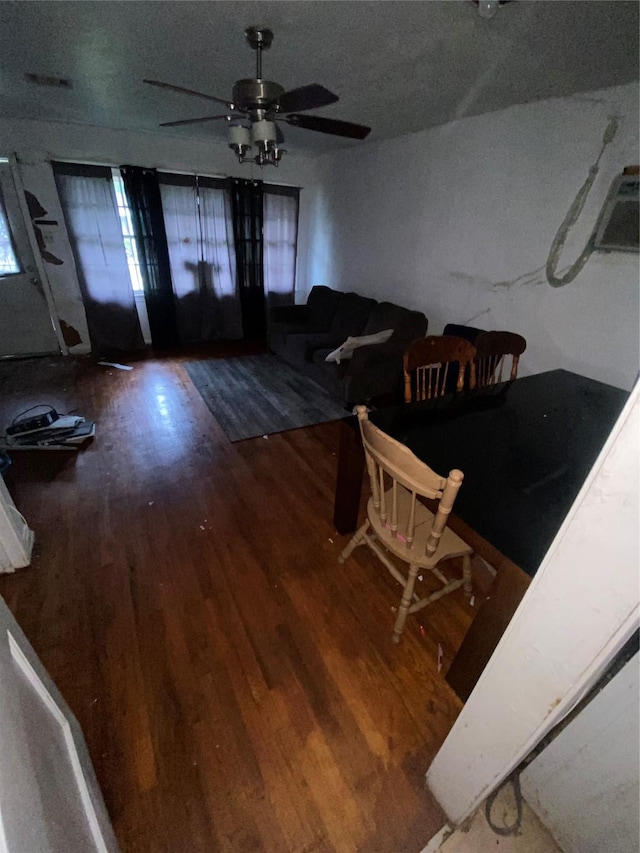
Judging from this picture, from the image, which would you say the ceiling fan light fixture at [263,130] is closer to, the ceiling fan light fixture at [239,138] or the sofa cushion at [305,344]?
the ceiling fan light fixture at [239,138]

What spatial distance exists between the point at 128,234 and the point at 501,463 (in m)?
4.80

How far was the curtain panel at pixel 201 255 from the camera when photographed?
419 cm

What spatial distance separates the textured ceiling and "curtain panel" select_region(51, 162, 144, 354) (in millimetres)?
1019

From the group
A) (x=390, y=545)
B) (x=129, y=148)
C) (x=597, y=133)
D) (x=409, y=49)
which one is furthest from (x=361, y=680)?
(x=129, y=148)

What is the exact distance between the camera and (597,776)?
79 centimetres

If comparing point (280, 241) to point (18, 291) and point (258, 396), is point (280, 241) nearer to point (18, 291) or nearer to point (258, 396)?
point (258, 396)

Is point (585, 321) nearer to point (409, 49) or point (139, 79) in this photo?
point (409, 49)

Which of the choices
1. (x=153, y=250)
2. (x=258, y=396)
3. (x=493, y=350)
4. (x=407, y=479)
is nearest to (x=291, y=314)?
(x=258, y=396)

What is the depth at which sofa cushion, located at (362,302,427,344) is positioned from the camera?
130 inches

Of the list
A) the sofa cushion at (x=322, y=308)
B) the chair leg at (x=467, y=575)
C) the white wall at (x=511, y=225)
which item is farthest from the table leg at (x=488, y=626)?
the sofa cushion at (x=322, y=308)

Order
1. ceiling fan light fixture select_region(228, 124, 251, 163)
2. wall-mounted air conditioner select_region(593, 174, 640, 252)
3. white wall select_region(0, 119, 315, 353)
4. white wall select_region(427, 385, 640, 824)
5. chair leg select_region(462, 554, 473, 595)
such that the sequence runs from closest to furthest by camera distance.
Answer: white wall select_region(427, 385, 640, 824) → chair leg select_region(462, 554, 473, 595) → wall-mounted air conditioner select_region(593, 174, 640, 252) → ceiling fan light fixture select_region(228, 124, 251, 163) → white wall select_region(0, 119, 315, 353)

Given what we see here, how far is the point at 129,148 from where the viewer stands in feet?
12.5

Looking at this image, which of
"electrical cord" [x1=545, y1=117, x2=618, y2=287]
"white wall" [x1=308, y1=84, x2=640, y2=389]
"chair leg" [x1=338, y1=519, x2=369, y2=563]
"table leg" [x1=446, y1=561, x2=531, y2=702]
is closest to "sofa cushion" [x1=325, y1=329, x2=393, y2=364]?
"white wall" [x1=308, y1=84, x2=640, y2=389]

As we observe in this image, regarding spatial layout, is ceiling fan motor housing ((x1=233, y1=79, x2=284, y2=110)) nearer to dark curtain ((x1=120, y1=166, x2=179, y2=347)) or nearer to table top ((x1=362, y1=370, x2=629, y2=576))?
table top ((x1=362, y1=370, x2=629, y2=576))
